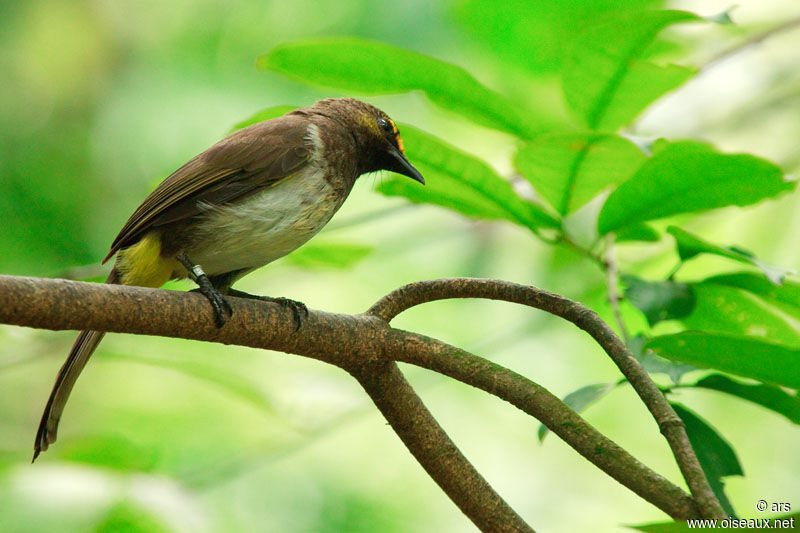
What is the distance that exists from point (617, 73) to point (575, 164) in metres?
0.29

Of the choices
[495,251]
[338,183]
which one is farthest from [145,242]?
[495,251]

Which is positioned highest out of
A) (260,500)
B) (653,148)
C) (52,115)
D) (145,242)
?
(653,148)

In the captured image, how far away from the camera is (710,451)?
5.85 feet

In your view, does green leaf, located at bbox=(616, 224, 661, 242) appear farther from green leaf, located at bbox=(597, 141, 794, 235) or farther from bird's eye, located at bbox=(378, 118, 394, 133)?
bird's eye, located at bbox=(378, 118, 394, 133)

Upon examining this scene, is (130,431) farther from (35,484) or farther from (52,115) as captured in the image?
(52,115)

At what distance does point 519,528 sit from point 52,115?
530 centimetres

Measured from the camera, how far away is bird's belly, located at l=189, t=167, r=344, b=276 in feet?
8.39

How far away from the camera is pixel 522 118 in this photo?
2.15m

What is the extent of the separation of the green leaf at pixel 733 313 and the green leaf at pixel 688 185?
0.21 meters

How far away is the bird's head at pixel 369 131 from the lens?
9.93 feet

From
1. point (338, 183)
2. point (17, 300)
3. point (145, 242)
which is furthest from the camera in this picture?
point (338, 183)

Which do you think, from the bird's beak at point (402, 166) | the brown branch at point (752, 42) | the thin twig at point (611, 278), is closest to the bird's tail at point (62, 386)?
the bird's beak at point (402, 166)

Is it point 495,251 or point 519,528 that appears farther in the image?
point 495,251

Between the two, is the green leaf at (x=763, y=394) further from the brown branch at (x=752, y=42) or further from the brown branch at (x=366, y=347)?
the brown branch at (x=752, y=42)
